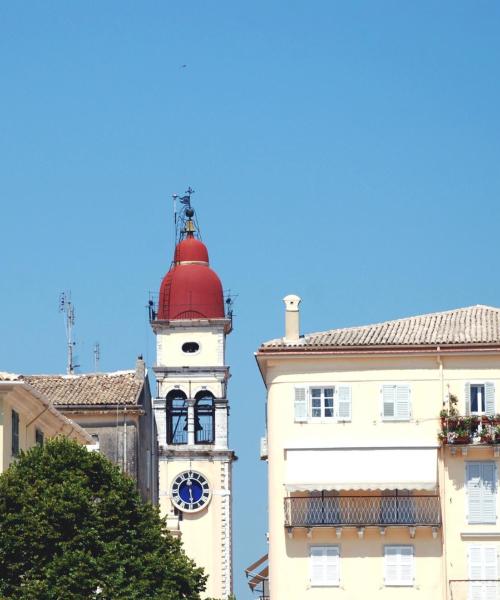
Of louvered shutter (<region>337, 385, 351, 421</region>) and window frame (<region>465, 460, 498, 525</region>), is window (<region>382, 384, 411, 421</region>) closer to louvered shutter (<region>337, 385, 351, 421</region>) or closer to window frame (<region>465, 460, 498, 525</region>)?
louvered shutter (<region>337, 385, 351, 421</region>)

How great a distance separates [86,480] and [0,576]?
4.72 metres

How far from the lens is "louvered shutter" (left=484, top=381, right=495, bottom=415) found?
303 feet

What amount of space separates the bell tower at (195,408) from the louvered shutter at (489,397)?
7422 cm

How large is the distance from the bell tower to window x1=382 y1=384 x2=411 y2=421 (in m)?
73.6

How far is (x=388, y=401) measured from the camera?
92.8 m

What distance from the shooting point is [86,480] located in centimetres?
8512

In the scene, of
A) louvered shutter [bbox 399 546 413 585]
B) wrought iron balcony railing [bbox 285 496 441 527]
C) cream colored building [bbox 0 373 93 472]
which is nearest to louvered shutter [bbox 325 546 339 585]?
wrought iron balcony railing [bbox 285 496 441 527]

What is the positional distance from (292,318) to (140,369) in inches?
1092

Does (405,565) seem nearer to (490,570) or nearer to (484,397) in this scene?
(490,570)

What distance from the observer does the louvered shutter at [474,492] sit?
91312 millimetres

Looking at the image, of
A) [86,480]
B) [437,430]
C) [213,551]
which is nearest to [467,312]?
[437,430]

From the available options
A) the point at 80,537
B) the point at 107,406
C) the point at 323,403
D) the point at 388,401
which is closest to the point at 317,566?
the point at 323,403

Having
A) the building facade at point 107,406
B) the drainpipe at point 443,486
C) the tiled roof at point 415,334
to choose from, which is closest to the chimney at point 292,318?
the tiled roof at point 415,334

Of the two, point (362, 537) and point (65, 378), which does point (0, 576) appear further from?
Result: point (65, 378)
